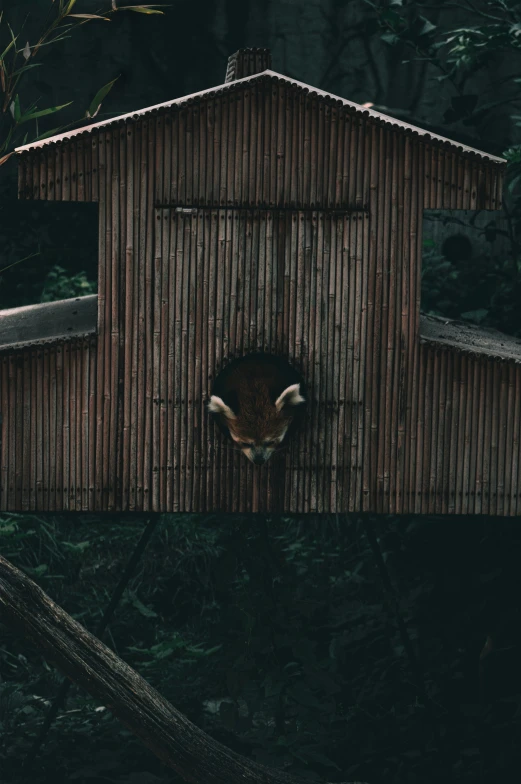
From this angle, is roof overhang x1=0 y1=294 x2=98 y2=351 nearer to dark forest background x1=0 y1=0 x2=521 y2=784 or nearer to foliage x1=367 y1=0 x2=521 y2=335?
dark forest background x1=0 y1=0 x2=521 y2=784

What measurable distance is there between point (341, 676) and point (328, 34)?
19.4 ft

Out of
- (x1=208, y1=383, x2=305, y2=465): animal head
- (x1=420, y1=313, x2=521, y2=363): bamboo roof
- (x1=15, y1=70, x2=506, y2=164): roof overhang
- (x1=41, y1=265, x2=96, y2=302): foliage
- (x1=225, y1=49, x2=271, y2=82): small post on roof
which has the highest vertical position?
(x1=225, y1=49, x2=271, y2=82): small post on roof

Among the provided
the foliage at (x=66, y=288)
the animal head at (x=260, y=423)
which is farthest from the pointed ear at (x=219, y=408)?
the foliage at (x=66, y=288)

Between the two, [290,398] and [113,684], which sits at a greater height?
[290,398]

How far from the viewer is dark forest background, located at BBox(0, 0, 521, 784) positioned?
5.71 metres

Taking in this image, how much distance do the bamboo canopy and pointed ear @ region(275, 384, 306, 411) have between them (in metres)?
0.12

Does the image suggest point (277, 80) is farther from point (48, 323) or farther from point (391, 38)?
point (391, 38)

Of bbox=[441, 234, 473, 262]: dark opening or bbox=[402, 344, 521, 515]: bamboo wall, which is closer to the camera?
bbox=[402, 344, 521, 515]: bamboo wall

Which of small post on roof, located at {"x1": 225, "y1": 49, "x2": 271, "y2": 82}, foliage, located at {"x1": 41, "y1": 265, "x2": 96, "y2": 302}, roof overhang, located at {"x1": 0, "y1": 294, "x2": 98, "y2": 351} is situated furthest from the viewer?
foliage, located at {"x1": 41, "y1": 265, "x2": 96, "y2": 302}

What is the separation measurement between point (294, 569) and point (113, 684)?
11.5ft

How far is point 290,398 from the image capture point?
4508 mm

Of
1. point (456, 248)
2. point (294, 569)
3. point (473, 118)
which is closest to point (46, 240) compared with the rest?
point (456, 248)

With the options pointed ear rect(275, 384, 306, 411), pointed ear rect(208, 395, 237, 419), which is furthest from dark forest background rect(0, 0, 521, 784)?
pointed ear rect(208, 395, 237, 419)

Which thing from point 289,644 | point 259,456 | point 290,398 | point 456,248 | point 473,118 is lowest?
point 289,644
